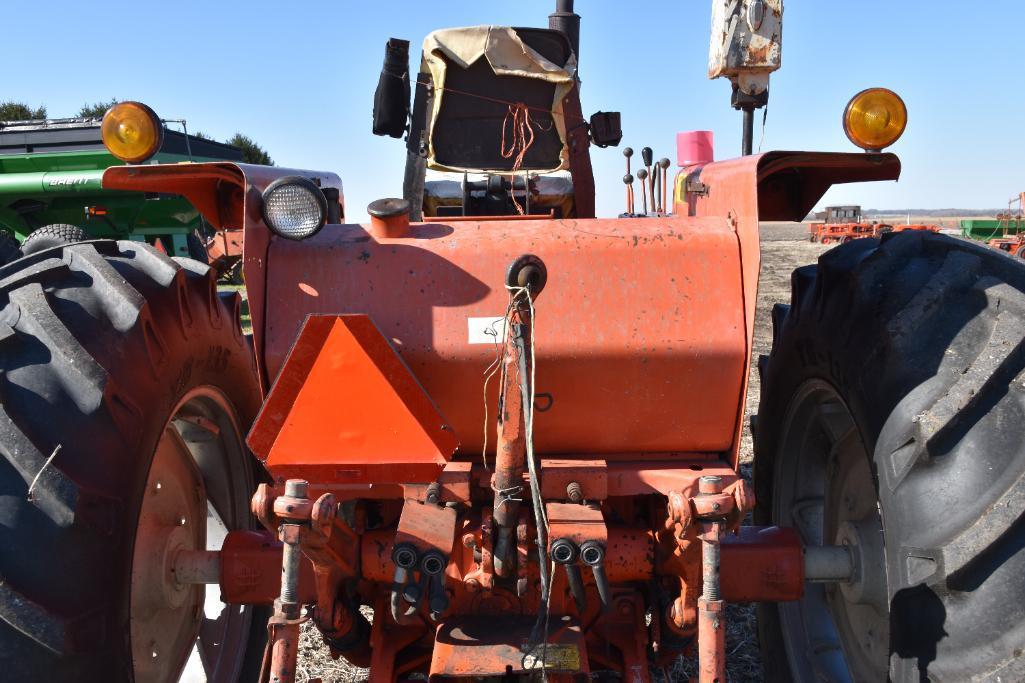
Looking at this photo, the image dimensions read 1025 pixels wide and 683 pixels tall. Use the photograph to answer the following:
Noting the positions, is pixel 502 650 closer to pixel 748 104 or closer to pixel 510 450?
pixel 510 450

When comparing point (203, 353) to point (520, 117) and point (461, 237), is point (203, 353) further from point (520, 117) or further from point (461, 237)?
point (520, 117)

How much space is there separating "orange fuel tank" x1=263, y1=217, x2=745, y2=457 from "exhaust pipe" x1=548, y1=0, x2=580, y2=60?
2754 millimetres

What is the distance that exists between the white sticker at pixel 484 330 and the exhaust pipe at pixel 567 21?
116 inches

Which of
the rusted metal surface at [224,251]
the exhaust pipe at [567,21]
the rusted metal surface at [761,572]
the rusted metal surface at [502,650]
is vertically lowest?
the rusted metal surface at [502,650]

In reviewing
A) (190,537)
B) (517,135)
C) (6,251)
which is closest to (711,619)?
(190,537)

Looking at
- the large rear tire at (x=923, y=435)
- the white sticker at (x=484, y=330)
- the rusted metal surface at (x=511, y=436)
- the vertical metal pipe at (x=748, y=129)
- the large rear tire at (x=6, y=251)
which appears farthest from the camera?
the large rear tire at (x=6, y=251)

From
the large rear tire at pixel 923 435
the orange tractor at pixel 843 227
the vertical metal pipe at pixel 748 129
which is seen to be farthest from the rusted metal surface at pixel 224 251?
the orange tractor at pixel 843 227

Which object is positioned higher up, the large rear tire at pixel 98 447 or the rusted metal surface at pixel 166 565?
the large rear tire at pixel 98 447

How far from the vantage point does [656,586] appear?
2.57 metres

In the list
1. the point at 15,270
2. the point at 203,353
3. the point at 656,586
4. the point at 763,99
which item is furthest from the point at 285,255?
the point at 763,99

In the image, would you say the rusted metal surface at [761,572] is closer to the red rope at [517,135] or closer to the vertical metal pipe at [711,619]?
the vertical metal pipe at [711,619]

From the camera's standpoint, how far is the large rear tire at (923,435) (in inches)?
67.9

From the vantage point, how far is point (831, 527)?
289 cm

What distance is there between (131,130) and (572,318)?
55.6 inches
